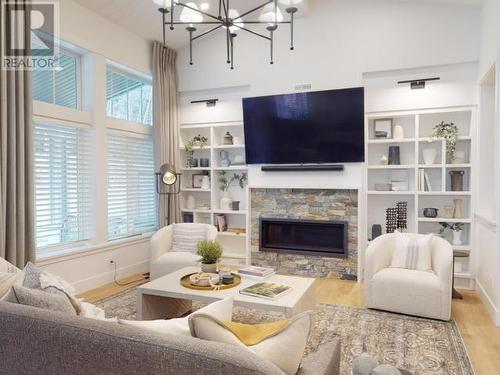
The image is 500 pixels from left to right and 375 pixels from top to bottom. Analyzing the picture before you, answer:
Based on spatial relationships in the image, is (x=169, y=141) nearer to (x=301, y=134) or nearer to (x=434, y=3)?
(x=301, y=134)

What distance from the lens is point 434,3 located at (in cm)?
458

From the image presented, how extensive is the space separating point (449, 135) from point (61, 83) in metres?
4.73

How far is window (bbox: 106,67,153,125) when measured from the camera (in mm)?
5110

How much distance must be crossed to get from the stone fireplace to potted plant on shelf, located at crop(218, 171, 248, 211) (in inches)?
15.5

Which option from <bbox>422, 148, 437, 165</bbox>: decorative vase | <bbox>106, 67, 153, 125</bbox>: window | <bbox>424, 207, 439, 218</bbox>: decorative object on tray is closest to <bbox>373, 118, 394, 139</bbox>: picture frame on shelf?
<bbox>422, 148, 437, 165</bbox>: decorative vase

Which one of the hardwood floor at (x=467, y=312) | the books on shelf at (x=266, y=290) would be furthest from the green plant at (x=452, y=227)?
the books on shelf at (x=266, y=290)

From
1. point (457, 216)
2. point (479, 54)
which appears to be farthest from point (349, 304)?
point (479, 54)

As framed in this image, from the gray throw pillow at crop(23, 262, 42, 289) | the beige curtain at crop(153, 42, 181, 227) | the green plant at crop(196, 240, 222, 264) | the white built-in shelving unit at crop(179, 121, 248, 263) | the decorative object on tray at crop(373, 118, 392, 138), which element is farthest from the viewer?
the white built-in shelving unit at crop(179, 121, 248, 263)

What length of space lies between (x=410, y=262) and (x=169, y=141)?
3.77 metres

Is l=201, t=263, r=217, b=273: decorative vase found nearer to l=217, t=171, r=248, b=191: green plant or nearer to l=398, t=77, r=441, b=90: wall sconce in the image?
l=217, t=171, r=248, b=191: green plant

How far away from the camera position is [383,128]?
16.5 feet

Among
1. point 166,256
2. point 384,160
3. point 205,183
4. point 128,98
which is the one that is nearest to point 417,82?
point 384,160

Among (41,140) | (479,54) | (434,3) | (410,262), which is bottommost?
(410,262)

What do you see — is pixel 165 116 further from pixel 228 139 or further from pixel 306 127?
pixel 306 127
